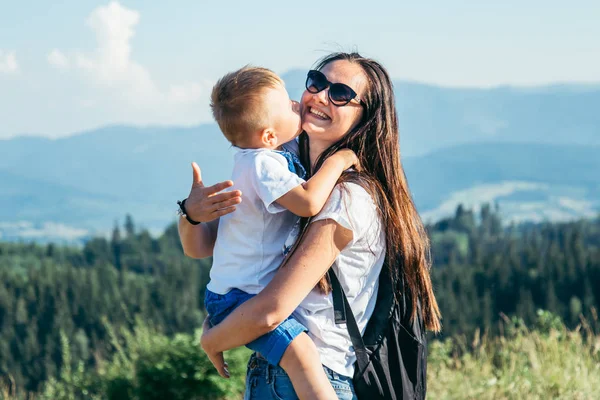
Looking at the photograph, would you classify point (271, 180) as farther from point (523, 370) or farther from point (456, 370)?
point (456, 370)

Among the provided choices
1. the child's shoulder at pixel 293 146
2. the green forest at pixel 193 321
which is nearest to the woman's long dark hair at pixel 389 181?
the child's shoulder at pixel 293 146

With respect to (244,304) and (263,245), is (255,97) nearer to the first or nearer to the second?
(263,245)

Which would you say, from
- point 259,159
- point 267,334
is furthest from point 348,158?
point 267,334

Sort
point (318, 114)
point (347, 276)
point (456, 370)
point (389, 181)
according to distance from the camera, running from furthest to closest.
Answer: point (456, 370)
point (318, 114)
point (389, 181)
point (347, 276)

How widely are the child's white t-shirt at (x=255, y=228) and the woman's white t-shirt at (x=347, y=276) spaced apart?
14 centimetres

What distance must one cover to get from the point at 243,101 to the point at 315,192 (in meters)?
0.40

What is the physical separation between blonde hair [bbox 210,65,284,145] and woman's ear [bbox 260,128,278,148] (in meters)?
0.02

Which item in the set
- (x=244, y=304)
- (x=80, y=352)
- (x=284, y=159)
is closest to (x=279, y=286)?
(x=244, y=304)

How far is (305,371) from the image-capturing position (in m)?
2.16

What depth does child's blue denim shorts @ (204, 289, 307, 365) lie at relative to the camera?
220 cm

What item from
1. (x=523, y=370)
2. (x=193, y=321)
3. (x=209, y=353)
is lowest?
(x=193, y=321)

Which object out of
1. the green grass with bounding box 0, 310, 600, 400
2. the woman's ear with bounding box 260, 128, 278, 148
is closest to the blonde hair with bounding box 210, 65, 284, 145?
the woman's ear with bounding box 260, 128, 278, 148

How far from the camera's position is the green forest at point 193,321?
5762mm

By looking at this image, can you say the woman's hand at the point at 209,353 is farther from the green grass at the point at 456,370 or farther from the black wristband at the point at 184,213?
the green grass at the point at 456,370
